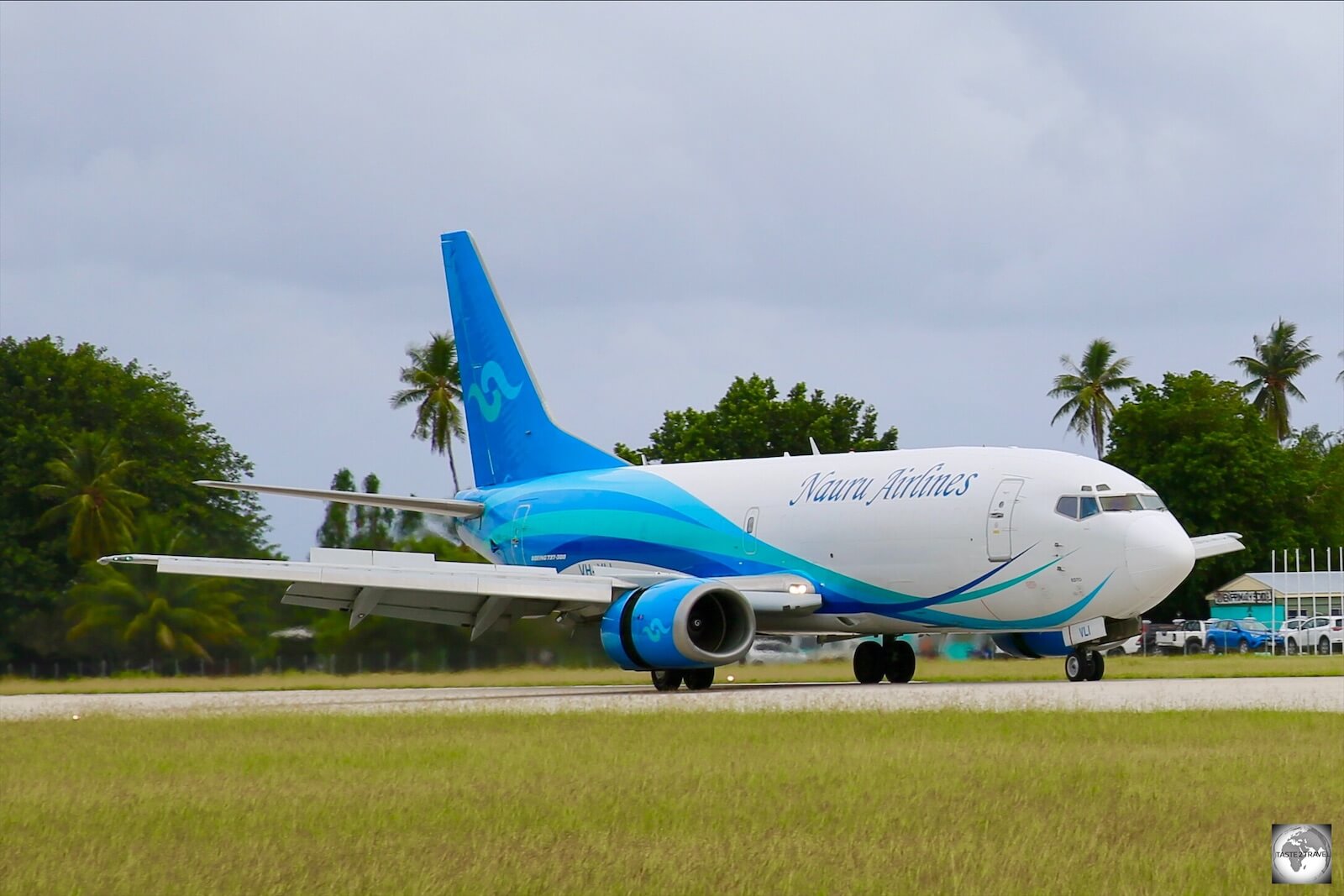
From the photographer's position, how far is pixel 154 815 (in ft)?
34.7

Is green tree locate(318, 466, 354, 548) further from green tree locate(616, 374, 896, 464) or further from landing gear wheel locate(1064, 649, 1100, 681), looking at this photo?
green tree locate(616, 374, 896, 464)

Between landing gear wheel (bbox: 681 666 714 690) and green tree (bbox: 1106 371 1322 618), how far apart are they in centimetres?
4661

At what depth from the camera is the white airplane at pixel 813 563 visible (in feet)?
81.9

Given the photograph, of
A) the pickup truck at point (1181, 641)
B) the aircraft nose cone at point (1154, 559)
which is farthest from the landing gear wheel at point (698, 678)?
the pickup truck at point (1181, 641)

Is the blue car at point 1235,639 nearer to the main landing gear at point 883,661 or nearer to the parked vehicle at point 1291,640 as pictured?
the parked vehicle at point 1291,640

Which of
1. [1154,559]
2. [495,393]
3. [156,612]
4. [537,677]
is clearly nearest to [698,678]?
[537,677]

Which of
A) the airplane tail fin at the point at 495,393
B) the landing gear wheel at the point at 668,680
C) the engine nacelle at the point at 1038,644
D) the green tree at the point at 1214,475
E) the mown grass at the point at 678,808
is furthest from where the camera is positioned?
the green tree at the point at 1214,475

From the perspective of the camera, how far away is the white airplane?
2495cm

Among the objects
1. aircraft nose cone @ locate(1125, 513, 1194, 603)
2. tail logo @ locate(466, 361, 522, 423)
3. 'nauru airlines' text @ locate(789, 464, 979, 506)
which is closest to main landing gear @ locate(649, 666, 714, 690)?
'nauru airlines' text @ locate(789, 464, 979, 506)

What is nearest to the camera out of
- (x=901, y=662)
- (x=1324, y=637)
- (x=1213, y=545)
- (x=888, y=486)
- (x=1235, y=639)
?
(x=888, y=486)

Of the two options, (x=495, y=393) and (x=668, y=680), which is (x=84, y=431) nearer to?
(x=495, y=393)

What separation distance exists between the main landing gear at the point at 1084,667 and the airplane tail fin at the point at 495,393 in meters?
9.89

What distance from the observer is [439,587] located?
26078mm

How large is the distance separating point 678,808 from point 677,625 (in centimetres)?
1487
